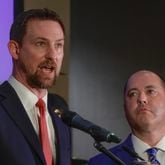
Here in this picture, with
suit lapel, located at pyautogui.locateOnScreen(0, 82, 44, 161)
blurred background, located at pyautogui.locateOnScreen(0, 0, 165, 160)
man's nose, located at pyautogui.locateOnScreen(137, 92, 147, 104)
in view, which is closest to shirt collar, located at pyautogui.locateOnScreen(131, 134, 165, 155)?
man's nose, located at pyautogui.locateOnScreen(137, 92, 147, 104)

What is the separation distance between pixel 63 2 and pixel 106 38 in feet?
2.23

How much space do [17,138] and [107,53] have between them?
79.5 inches

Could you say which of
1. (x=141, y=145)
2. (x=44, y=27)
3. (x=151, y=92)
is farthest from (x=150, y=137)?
(x=44, y=27)

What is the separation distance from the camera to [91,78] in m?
3.51

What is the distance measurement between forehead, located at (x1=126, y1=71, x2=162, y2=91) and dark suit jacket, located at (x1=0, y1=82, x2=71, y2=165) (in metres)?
0.45

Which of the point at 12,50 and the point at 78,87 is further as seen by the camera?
the point at 78,87

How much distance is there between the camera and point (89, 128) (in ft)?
4.45

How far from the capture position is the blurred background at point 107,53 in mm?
3426

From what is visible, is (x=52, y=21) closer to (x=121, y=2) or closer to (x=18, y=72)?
(x=18, y=72)

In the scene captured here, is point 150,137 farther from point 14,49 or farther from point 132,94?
point 14,49

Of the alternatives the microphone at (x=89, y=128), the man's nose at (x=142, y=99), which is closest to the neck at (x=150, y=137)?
the man's nose at (x=142, y=99)

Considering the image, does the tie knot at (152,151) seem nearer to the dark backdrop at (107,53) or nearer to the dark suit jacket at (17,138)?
the dark suit jacket at (17,138)

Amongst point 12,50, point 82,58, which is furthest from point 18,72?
point 82,58

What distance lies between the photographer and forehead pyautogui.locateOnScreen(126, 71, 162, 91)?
2.03 meters
